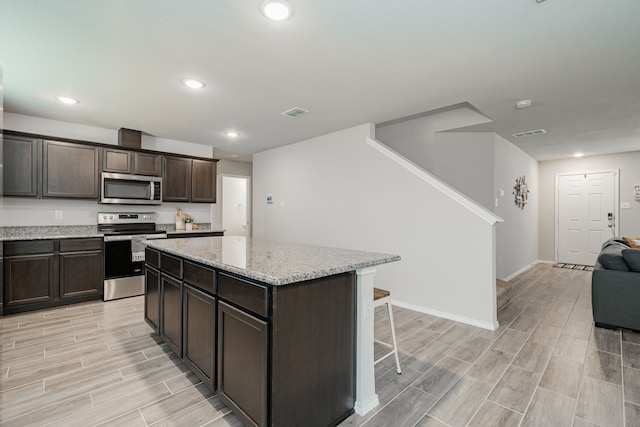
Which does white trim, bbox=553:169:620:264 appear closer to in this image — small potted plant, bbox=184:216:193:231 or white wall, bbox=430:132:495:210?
white wall, bbox=430:132:495:210

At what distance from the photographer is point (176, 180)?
489 centimetres

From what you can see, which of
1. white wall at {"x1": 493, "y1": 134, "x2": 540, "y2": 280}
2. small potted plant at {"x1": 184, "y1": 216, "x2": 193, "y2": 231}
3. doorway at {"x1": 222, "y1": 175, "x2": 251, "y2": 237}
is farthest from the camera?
doorway at {"x1": 222, "y1": 175, "x2": 251, "y2": 237}

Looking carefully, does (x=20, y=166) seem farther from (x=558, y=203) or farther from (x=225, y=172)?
(x=558, y=203)

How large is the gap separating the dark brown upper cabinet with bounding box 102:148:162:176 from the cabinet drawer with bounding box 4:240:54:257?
1.19 meters

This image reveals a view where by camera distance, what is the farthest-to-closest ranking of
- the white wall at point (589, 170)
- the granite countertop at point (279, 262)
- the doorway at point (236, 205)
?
the doorway at point (236, 205)
the white wall at point (589, 170)
the granite countertop at point (279, 262)

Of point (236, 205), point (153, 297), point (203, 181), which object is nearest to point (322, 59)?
point (153, 297)

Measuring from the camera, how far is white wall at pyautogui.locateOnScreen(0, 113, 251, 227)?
12.4 ft

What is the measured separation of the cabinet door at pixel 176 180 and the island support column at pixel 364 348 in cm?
404

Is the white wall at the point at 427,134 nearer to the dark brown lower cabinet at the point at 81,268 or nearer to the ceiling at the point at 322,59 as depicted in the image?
the ceiling at the point at 322,59

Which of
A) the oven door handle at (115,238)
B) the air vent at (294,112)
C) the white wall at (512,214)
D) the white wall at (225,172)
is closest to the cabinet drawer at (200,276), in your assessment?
the air vent at (294,112)

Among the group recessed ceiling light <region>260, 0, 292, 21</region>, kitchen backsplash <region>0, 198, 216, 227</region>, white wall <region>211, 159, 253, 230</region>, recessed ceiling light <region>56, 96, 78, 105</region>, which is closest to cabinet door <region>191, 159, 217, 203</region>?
kitchen backsplash <region>0, 198, 216, 227</region>

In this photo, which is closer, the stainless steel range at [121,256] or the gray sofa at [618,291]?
the gray sofa at [618,291]

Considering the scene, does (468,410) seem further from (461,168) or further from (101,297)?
(101,297)

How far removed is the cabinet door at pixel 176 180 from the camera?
4777mm
